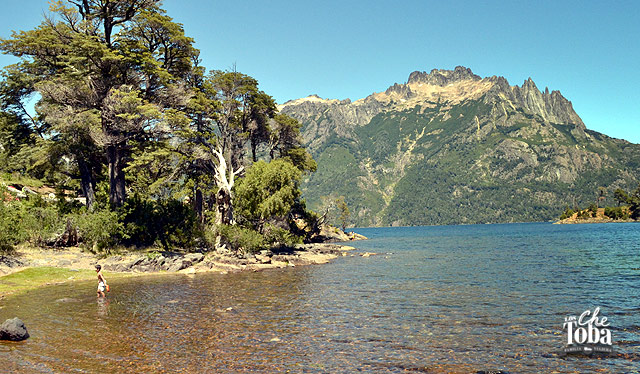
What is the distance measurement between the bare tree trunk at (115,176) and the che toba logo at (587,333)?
42632mm

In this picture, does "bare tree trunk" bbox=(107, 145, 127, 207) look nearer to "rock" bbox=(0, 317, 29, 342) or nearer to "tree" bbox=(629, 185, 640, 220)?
"rock" bbox=(0, 317, 29, 342)

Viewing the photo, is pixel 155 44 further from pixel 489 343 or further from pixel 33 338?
pixel 489 343

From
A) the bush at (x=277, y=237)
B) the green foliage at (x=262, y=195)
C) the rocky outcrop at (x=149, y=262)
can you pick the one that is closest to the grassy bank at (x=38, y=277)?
the rocky outcrop at (x=149, y=262)

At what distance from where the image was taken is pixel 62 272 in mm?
32094

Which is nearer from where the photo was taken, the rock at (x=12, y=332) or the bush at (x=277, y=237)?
the rock at (x=12, y=332)

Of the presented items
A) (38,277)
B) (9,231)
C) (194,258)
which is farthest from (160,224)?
(38,277)

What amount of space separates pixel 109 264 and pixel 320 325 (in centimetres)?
2655

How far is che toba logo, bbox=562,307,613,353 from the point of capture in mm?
14562

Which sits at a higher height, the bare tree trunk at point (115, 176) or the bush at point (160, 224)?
the bare tree trunk at point (115, 176)

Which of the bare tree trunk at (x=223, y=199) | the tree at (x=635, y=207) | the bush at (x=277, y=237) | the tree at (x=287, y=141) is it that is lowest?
the bush at (x=277, y=237)

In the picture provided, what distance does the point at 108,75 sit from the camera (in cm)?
4334

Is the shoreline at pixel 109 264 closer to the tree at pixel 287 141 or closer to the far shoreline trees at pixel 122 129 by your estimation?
the far shoreline trees at pixel 122 129

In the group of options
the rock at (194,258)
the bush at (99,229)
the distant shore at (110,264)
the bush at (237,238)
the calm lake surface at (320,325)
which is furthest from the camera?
the bush at (237,238)

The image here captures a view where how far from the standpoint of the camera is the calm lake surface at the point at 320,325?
12914 millimetres
